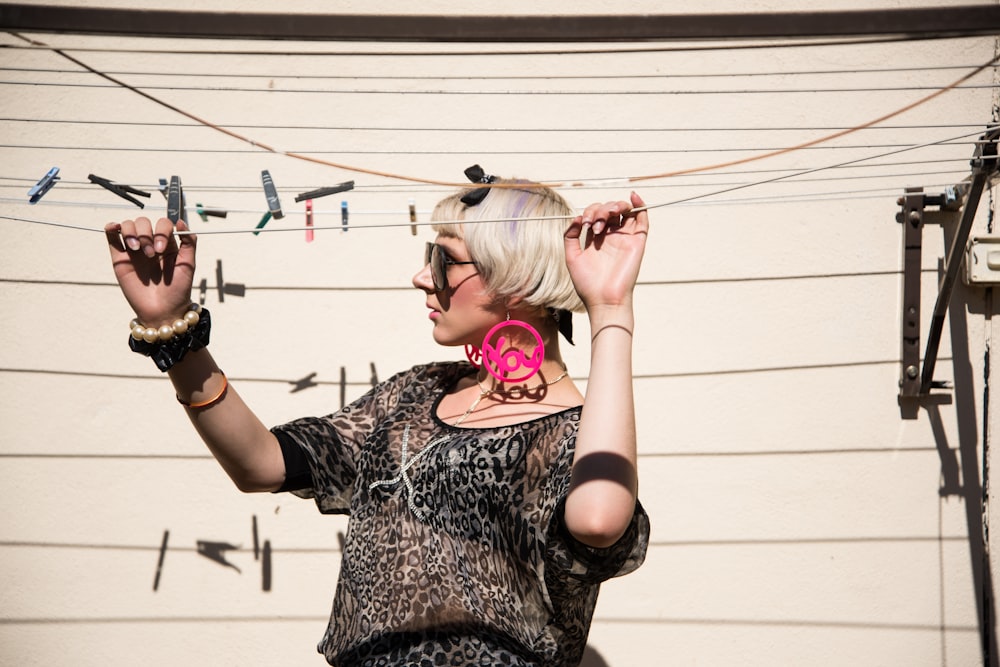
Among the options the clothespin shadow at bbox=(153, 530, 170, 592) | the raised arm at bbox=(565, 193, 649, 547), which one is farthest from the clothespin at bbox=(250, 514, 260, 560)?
the raised arm at bbox=(565, 193, 649, 547)

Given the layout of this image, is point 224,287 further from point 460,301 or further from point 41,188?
point 460,301

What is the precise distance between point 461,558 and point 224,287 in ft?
3.62

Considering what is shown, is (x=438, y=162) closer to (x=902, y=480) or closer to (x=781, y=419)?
(x=781, y=419)

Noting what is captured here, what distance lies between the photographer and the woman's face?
142 cm

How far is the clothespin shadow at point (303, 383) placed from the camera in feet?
7.02

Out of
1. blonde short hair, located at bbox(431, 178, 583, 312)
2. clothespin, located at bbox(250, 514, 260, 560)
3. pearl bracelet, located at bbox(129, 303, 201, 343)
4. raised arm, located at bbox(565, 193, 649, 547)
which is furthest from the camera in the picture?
clothespin, located at bbox(250, 514, 260, 560)

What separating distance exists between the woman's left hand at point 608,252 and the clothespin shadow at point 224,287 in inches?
46.2

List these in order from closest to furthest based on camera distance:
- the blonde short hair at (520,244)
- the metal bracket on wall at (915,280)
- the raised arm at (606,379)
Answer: the raised arm at (606,379), the blonde short hair at (520,244), the metal bracket on wall at (915,280)

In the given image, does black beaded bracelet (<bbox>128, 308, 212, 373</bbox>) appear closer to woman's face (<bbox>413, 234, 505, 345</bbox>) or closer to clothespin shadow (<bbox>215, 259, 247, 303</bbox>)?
woman's face (<bbox>413, 234, 505, 345</bbox>)

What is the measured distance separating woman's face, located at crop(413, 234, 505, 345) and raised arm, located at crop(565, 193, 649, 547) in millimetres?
246

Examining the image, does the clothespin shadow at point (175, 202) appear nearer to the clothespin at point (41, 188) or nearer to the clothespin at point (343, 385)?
the clothespin at point (41, 188)

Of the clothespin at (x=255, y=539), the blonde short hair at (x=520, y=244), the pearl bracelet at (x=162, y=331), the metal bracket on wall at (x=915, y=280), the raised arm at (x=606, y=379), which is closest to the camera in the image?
the raised arm at (x=606, y=379)

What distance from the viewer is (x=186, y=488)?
214 cm

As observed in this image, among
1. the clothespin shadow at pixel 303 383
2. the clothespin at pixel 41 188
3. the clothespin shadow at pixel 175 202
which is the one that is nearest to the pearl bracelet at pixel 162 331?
the clothespin shadow at pixel 175 202
